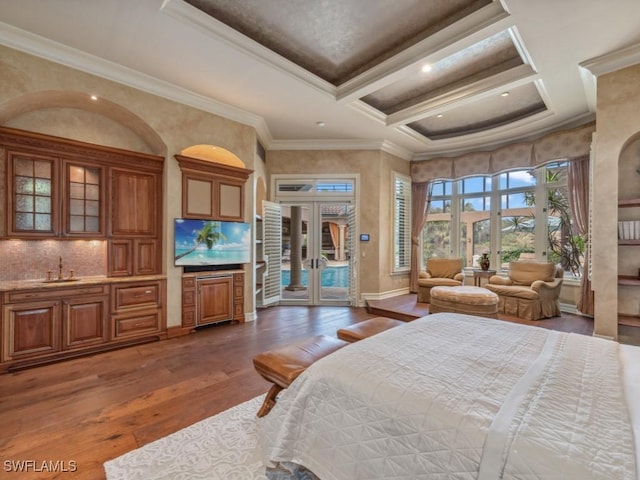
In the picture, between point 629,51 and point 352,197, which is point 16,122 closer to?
Answer: point 352,197

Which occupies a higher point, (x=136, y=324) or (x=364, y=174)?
(x=364, y=174)

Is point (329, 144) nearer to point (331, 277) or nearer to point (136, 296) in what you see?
point (331, 277)

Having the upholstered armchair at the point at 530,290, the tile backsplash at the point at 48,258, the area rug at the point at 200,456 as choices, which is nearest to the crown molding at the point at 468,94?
the upholstered armchair at the point at 530,290

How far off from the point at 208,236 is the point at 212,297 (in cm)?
94

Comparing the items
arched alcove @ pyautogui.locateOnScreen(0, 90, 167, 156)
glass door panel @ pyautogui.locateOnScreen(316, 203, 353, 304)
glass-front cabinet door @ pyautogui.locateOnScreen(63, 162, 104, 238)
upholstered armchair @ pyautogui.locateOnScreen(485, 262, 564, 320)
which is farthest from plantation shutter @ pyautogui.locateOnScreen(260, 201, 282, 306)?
upholstered armchair @ pyautogui.locateOnScreen(485, 262, 564, 320)

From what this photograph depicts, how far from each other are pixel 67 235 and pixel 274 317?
123 inches

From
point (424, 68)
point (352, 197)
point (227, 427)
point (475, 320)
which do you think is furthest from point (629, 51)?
point (227, 427)

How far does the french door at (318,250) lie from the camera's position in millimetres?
6246

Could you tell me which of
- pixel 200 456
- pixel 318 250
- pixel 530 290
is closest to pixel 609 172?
pixel 530 290

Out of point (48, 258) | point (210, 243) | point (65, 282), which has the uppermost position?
point (210, 243)

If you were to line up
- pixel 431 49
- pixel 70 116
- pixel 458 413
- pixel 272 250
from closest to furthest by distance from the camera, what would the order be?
pixel 458 413
pixel 431 49
pixel 70 116
pixel 272 250

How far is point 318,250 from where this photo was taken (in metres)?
6.25

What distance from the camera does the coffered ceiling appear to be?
9.09 feet

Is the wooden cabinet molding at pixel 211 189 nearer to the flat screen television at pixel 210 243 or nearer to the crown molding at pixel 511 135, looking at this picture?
the flat screen television at pixel 210 243
